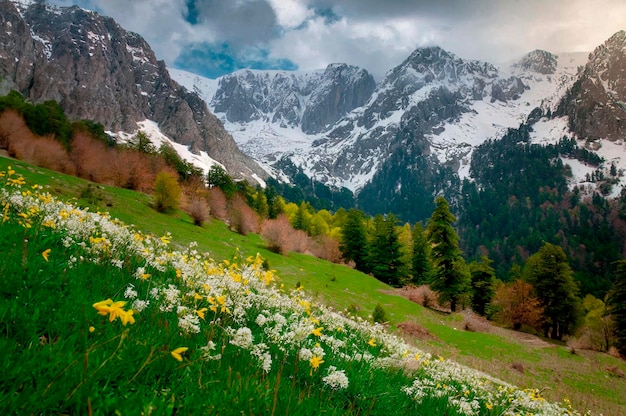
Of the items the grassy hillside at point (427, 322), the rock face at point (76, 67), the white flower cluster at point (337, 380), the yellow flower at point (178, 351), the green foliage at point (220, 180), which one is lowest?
the grassy hillside at point (427, 322)

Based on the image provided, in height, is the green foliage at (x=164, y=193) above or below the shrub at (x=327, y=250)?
above

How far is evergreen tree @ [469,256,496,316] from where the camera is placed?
5166 cm

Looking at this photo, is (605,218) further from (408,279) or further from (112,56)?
(112,56)

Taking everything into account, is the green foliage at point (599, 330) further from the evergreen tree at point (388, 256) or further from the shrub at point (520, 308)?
the evergreen tree at point (388, 256)

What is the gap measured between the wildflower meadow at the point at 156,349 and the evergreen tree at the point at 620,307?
4635 cm

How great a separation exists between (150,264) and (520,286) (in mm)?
51100

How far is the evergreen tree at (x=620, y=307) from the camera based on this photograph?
1507 inches

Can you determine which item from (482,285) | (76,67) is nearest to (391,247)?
(482,285)

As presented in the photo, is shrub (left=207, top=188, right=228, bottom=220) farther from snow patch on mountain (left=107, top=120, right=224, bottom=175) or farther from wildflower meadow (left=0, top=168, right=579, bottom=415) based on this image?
snow patch on mountain (left=107, top=120, right=224, bottom=175)

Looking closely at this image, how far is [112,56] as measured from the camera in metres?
190

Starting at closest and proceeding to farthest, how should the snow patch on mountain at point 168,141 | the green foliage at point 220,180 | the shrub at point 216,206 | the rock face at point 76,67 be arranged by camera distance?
1. the shrub at point 216,206
2. the green foliage at point 220,180
3. the rock face at point 76,67
4. the snow patch on mountain at point 168,141

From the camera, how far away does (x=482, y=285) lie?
2037 inches

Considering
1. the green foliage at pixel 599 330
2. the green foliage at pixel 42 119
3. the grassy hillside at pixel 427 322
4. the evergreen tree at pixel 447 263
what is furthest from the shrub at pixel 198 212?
the green foliage at pixel 599 330

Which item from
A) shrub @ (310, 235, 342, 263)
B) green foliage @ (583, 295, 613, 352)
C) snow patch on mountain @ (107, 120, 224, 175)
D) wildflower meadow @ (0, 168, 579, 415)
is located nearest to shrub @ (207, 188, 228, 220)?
shrub @ (310, 235, 342, 263)
